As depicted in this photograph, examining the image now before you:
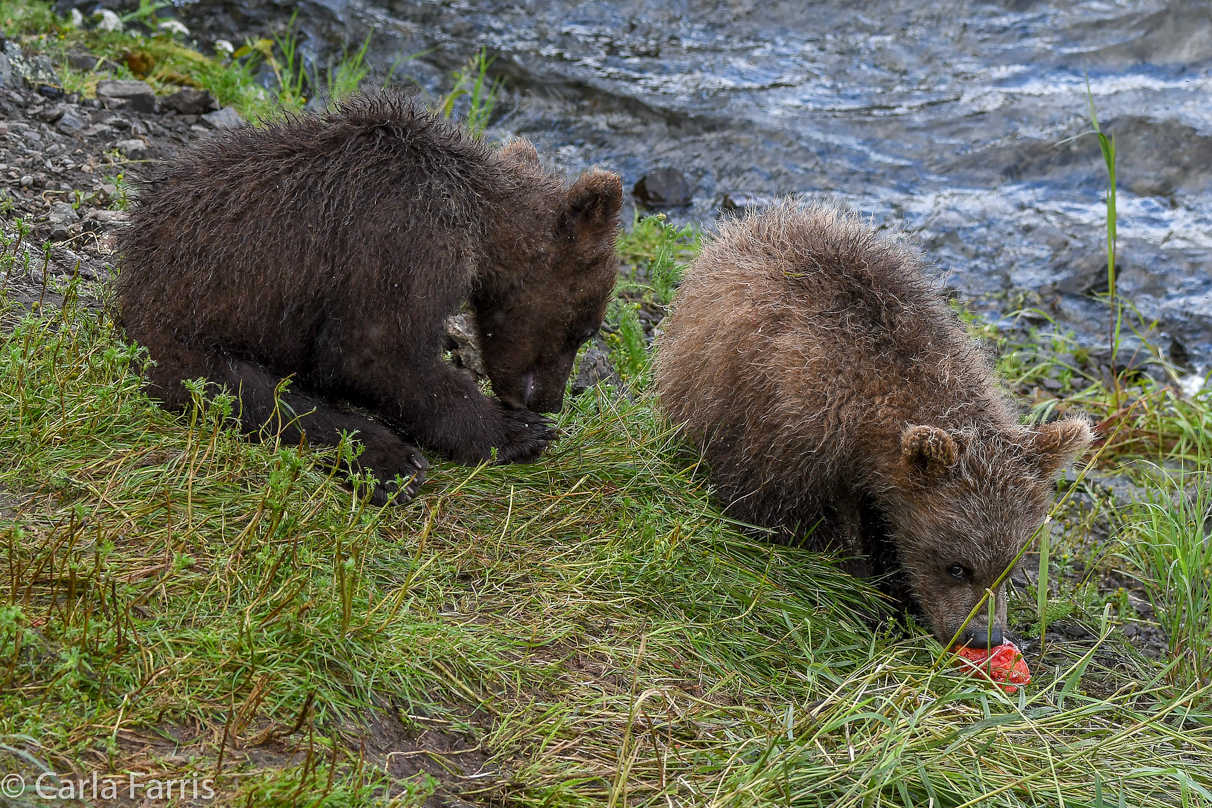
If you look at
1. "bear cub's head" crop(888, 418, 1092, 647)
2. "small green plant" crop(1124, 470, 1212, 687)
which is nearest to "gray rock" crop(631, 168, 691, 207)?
"small green plant" crop(1124, 470, 1212, 687)

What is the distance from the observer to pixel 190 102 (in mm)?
8016

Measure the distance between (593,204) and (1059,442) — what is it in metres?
2.25

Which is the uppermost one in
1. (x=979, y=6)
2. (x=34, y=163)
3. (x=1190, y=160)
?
(x=979, y=6)

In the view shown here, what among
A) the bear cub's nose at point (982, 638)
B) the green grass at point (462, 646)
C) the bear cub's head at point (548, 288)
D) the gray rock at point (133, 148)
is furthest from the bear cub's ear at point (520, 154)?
the bear cub's nose at point (982, 638)

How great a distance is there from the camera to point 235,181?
4684 millimetres

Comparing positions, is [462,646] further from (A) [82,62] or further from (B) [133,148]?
(A) [82,62]

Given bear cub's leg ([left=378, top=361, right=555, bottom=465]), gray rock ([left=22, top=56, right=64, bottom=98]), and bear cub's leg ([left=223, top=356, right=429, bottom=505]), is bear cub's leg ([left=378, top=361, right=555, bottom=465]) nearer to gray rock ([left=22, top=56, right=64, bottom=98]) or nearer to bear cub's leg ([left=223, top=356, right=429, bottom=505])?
bear cub's leg ([left=223, top=356, right=429, bottom=505])

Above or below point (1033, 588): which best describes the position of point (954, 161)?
above

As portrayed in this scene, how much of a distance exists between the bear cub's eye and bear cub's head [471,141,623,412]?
1.94 meters

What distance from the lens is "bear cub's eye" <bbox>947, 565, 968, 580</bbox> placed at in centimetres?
479

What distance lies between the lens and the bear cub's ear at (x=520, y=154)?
17.8ft

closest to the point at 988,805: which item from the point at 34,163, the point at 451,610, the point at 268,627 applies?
the point at 451,610

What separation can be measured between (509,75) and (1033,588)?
25.1 ft

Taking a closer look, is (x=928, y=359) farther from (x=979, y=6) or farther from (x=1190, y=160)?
(x=979, y=6)
